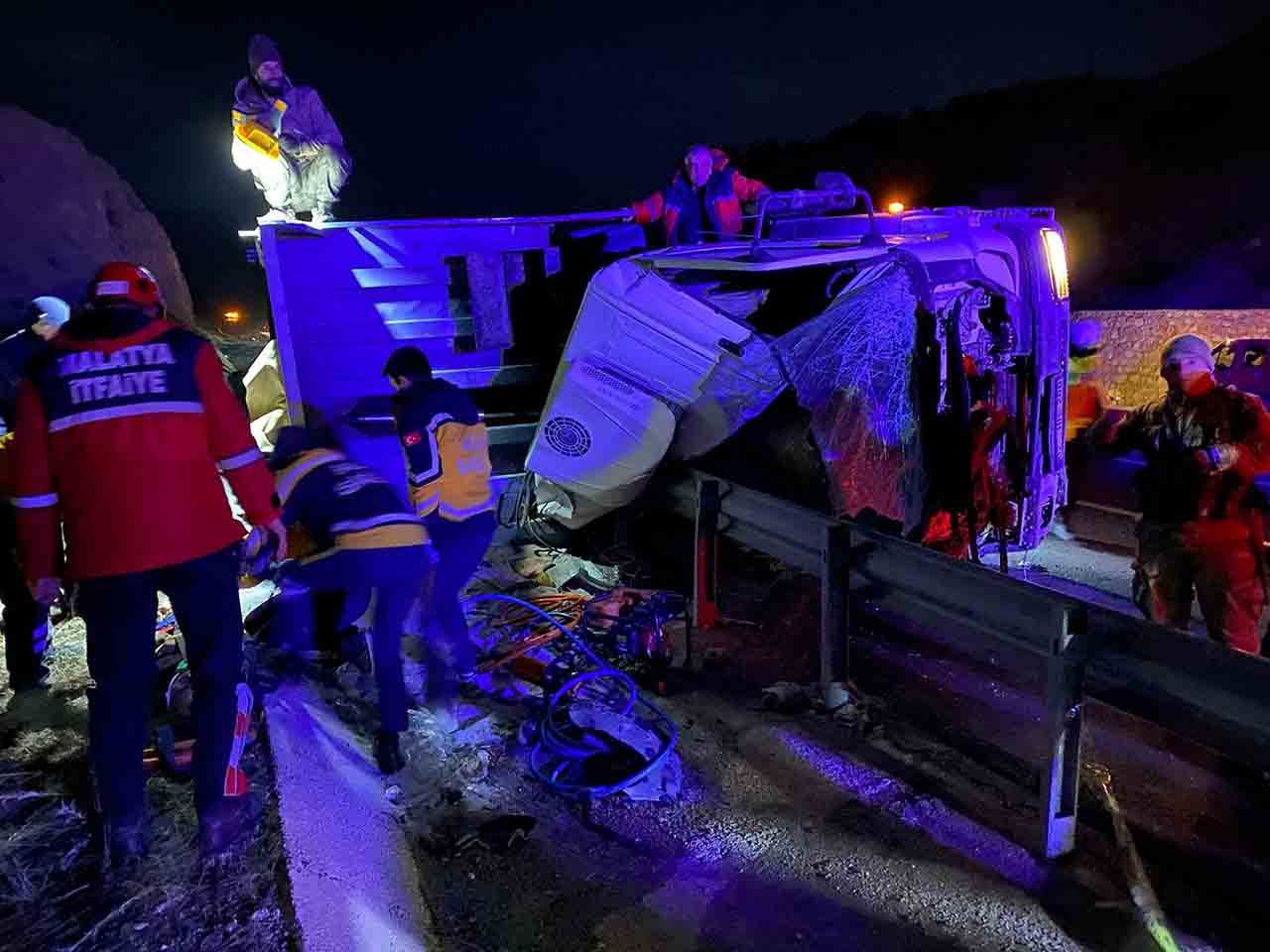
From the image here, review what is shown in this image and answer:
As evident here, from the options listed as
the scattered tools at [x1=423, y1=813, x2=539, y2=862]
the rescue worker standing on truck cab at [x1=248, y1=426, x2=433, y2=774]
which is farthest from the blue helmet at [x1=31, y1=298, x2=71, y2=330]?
the scattered tools at [x1=423, y1=813, x2=539, y2=862]

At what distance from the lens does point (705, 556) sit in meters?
5.32

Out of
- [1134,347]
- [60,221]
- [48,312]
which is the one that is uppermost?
[60,221]

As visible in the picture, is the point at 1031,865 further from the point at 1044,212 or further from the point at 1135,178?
the point at 1135,178

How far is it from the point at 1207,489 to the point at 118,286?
4.51 m

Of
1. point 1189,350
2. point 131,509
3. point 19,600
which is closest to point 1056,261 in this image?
point 1189,350

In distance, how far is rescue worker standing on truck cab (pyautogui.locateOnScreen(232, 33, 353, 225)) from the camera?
6.50 m

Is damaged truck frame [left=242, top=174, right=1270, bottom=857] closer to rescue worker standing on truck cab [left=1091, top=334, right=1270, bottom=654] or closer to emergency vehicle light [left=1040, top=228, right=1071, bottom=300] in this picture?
emergency vehicle light [left=1040, top=228, right=1071, bottom=300]

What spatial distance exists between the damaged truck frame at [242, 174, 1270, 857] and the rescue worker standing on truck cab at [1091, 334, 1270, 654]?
109cm

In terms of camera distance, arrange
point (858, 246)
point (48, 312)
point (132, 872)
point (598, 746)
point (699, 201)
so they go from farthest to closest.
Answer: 1. point (699, 201)
2. point (858, 246)
3. point (48, 312)
4. point (598, 746)
5. point (132, 872)

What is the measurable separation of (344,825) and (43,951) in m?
0.90

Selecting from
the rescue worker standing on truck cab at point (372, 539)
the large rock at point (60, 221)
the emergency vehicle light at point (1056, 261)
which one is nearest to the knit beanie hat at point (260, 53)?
the rescue worker standing on truck cab at point (372, 539)

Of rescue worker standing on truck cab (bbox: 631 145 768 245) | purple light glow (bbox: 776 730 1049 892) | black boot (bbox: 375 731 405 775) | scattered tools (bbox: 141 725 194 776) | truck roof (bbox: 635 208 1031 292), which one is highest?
rescue worker standing on truck cab (bbox: 631 145 768 245)

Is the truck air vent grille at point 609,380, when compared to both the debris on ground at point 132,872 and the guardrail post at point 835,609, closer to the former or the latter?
the guardrail post at point 835,609

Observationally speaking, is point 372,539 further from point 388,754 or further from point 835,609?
point 835,609
